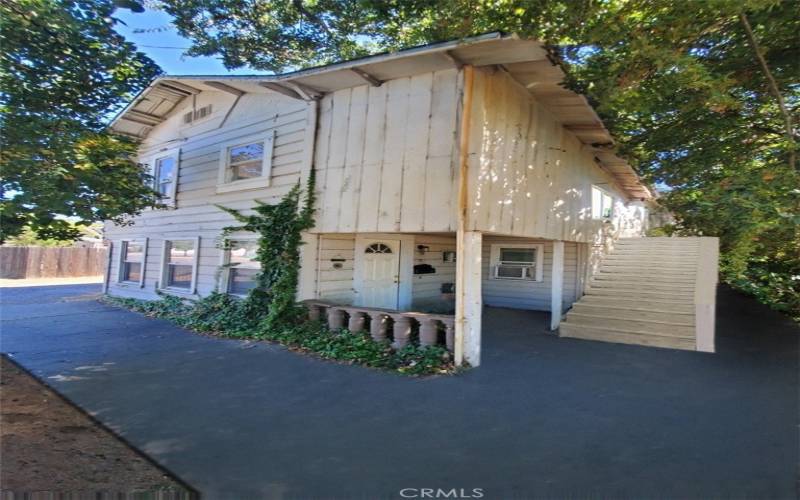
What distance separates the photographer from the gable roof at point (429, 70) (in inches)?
222

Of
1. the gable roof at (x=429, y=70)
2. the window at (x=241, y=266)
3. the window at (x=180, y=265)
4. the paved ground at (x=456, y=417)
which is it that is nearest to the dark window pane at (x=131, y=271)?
the window at (x=180, y=265)

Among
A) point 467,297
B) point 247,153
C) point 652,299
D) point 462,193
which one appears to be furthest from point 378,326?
point 652,299

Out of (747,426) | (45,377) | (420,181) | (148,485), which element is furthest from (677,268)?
(45,377)

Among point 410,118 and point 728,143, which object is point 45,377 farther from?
point 728,143

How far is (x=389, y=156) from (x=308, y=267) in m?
2.79

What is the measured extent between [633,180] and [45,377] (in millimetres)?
16090

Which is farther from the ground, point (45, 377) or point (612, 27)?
point (612, 27)

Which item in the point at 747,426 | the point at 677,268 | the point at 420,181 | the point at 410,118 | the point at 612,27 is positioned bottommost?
the point at 747,426

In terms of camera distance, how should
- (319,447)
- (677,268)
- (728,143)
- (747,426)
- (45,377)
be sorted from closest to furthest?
(319,447), (747,426), (45,377), (728,143), (677,268)

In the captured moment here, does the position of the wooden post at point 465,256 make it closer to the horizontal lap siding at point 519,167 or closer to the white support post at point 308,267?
the horizontal lap siding at point 519,167

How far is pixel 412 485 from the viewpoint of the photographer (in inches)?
115

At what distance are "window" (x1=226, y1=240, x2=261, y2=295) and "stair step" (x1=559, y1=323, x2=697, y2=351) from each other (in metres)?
6.85

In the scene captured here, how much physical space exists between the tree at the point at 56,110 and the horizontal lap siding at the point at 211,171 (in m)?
2.63

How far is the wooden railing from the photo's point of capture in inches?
249
